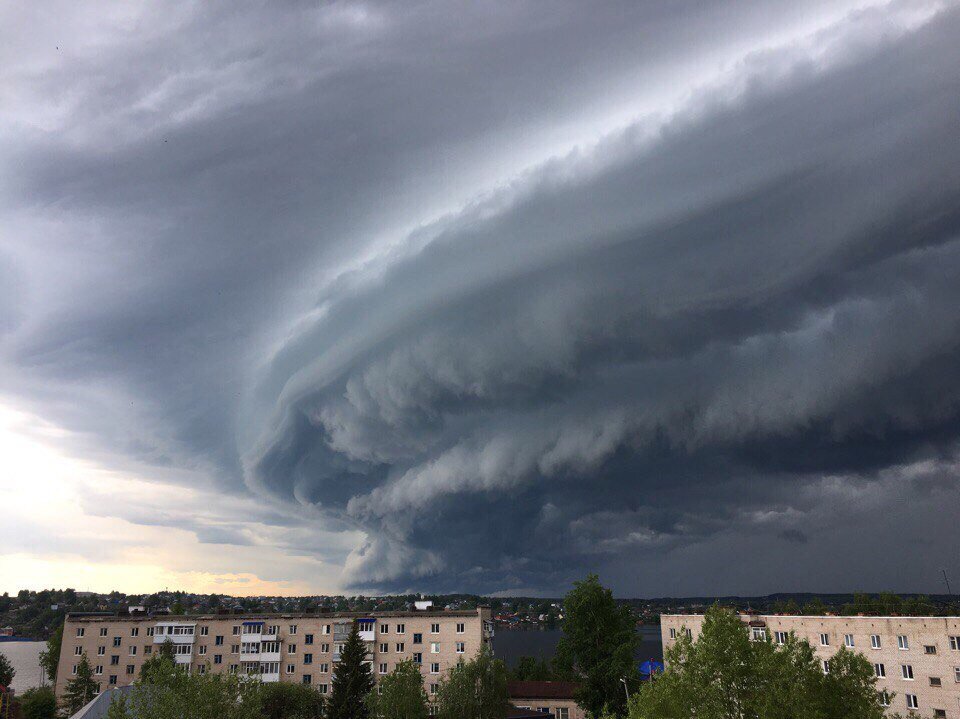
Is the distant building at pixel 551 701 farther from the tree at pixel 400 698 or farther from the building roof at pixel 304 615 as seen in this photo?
the tree at pixel 400 698

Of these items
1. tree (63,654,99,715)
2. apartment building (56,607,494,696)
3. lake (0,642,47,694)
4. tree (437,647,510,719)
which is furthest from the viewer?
lake (0,642,47,694)

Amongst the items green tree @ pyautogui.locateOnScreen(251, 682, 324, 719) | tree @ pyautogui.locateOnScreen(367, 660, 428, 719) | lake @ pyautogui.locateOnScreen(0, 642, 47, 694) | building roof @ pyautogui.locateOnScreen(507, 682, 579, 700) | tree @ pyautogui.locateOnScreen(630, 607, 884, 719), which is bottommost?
lake @ pyautogui.locateOnScreen(0, 642, 47, 694)

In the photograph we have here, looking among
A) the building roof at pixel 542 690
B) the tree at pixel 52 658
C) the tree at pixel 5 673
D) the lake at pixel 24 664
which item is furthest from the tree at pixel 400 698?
the lake at pixel 24 664

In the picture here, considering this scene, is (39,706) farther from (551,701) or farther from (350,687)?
(551,701)

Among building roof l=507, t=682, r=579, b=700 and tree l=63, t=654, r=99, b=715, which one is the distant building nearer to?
building roof l=507, t=682, r=579, b=700

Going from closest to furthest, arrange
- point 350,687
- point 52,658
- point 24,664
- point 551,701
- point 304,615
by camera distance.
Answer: point 350,687 → point 551,701 → point 304,615 → point 52,658 → point 24,664

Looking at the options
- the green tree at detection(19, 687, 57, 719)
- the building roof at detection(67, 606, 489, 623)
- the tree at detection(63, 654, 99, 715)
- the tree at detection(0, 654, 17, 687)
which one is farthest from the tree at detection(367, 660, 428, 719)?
the tree at detection(0, 654, 17, 687)

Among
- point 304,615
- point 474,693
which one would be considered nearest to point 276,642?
point 304,615
